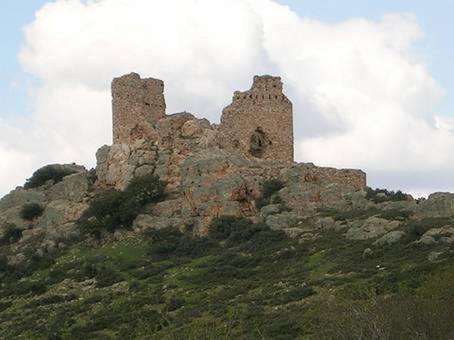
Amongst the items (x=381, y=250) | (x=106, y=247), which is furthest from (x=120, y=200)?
(x=381, y=250)

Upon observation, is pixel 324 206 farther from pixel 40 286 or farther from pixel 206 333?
pixel 206 333

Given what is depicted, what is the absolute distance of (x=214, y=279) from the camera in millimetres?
42250

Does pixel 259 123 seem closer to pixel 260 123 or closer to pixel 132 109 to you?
pixel 260 123

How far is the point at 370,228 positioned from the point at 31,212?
24.1 metres

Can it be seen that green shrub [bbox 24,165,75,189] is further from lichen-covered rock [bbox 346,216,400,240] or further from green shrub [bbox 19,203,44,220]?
lichen-covered rock [bbox 346,216,400,240]

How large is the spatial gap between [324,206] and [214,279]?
34.6 feet

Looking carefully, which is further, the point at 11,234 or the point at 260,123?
the point at 11,234

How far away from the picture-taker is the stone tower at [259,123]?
55.7m

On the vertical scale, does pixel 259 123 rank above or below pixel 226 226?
above

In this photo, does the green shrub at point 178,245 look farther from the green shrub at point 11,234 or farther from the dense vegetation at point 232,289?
the green shrub at point 11,234

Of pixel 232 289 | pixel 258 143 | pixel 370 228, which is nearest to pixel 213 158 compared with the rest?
pixel 258 143

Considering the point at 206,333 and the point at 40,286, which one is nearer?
the point at 206,333

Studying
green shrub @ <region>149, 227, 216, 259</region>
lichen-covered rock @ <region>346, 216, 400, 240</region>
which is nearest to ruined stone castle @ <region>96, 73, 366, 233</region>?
green shrub @ <region>149, 227, 216, 259</region>

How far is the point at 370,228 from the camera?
44.1 m
